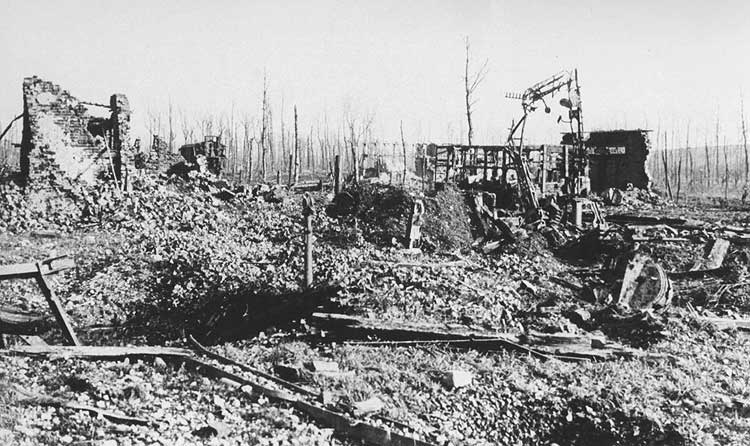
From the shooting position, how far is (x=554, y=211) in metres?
16.7

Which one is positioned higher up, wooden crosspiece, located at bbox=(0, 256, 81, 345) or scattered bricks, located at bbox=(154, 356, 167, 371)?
wooden crosspiece, located at bbox=(0, 256, 81, 345)

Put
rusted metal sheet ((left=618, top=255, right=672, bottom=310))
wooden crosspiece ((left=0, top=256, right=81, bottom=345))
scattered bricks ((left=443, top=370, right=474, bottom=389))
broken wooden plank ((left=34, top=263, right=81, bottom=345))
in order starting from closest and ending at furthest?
scattered bricks ((left=443, top=370, right=474, bottom=389)) → wooden crosspiece ((left=0, top=256, right=81, bottom=345)) → broken wooden plank ((left=34, top=263, right=81, bottom=345)) → rusted metal sheet ((left=618, top=255, right=672, bottom=310))

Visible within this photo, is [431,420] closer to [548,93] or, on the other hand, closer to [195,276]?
[195,276]

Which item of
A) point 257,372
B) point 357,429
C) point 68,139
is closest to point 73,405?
point 257,372

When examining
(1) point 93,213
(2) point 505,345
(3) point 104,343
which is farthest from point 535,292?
(1) point 93,213

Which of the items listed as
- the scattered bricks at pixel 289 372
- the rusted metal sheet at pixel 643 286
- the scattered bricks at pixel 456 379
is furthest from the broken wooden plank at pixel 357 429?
the rusted metal sheet at pixel 643 286

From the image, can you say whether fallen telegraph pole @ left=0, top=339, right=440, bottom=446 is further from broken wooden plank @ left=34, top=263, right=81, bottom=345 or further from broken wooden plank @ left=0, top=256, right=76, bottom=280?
broken wooden plank @ left=0, top=256, right=76, bottom=280

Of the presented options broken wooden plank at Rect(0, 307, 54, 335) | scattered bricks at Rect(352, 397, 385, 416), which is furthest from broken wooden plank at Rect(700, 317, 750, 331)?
broken wooden plank at Rect(0, 307, 54, 335)

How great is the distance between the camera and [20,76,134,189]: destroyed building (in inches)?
654

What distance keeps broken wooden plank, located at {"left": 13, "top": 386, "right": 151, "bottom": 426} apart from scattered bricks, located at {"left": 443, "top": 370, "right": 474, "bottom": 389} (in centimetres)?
303

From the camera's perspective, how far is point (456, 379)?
599 centimetres

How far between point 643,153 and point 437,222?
70.3ft

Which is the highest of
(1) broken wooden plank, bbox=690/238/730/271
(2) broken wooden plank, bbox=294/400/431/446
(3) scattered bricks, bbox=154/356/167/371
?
(1) broken wooden plank, bbox=690/238/730/271

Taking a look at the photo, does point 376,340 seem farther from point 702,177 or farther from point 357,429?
point 702,177
